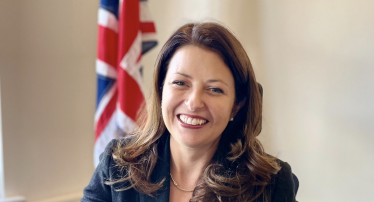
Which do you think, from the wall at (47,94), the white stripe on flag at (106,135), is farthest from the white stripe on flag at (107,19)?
the white stripe on flag at (106,135)

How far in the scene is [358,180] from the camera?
4.70 ft

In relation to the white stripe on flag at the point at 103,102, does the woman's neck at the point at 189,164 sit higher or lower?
lower

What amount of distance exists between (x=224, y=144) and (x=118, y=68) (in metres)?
0.68

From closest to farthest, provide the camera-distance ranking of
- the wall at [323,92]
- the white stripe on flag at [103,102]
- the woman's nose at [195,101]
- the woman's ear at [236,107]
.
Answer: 1. the woman's nose at [195,101]
2. the woman's ear at [236,107]
3. the wall at [323,92]
4. the white stripe on flag at [103,102]

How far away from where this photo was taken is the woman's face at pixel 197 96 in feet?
3.23

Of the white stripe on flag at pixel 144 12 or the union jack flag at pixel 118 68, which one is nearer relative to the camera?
the union jack flag at pixel 118 68

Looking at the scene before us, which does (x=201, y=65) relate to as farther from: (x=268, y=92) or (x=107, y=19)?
(x=268, y=92)

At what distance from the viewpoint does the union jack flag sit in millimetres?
1482

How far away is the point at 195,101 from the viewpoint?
38.0 inches

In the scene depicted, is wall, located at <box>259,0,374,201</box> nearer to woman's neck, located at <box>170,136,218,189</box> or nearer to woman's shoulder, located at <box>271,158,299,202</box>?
woman's shoulder, located at <box>271,158,299,202</box>

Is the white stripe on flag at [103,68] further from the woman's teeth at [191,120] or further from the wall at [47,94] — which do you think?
the woman's teeth at [191,120]

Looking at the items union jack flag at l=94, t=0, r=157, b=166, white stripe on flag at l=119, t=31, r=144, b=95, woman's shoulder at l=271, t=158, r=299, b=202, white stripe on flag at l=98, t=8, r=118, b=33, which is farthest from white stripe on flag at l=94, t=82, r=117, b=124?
woman's shoulder at l=271, t=158, r=299, b=202

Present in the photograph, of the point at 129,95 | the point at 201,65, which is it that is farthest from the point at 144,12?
the point at 201,65

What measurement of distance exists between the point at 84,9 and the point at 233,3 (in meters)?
0.89
